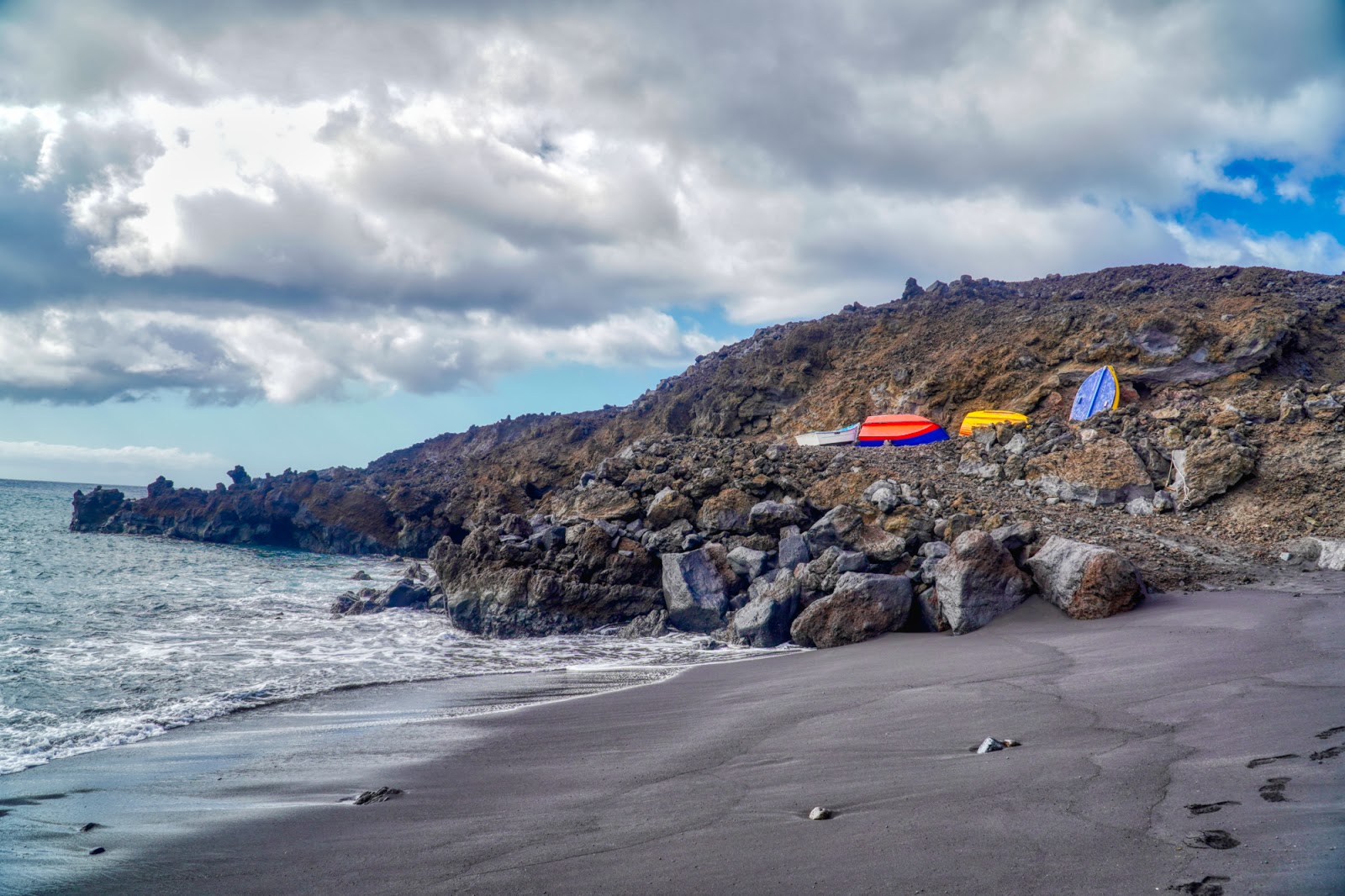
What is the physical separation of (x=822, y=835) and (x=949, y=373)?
37.8m

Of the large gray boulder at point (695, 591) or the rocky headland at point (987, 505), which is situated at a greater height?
the rocky headland at point (987, 505)

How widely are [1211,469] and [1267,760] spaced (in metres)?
13.3

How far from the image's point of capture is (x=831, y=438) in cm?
3353

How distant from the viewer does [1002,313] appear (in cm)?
4616

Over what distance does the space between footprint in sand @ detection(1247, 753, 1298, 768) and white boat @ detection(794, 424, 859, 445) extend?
91.9 feet

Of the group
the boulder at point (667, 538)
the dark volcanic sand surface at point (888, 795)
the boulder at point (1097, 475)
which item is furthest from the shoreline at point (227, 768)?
the boulder at point (1097, 475)

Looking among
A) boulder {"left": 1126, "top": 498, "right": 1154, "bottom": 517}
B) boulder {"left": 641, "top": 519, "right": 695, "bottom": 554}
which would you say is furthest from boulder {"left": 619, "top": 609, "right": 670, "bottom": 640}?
boulder {"left": 1126, "top": 498, "right": 1154, "bottom": 517}

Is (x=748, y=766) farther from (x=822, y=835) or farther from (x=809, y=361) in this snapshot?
(x=809, y=361)

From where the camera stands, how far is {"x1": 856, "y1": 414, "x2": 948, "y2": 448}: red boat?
98.7 ft

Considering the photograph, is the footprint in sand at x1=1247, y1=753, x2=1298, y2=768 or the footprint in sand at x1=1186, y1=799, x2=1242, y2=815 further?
the footprint in sand at x1=1247, y1=753, x2=1298, y2=768

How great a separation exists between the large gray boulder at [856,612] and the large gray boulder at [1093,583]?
7.13 ft

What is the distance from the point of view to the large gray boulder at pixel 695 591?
46.3 feet

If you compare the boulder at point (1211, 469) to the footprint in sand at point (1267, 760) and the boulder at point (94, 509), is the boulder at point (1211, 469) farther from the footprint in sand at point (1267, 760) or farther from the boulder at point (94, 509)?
the boulder at point (94, 509)

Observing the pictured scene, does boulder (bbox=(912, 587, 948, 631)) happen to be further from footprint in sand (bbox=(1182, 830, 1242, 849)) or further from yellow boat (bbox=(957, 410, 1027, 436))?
yellow boat (bbox=(957, 410, 1027, 436))
